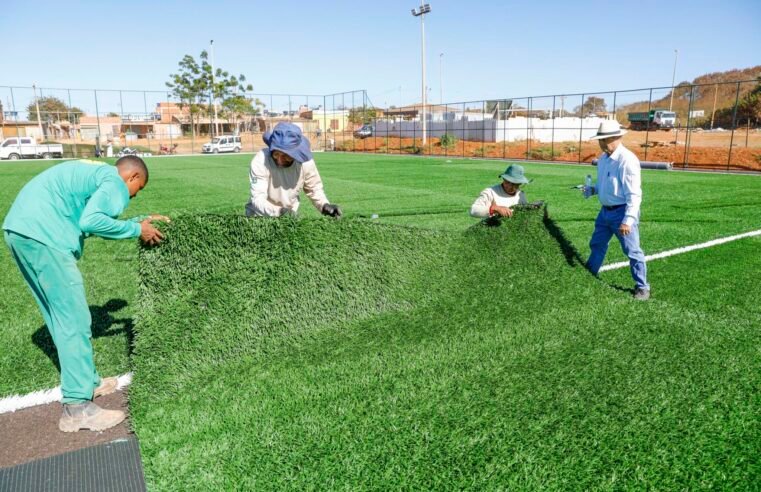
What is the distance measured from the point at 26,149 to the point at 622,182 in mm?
38976

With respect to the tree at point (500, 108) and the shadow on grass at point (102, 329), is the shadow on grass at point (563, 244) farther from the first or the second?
the tree at point (500, 108)

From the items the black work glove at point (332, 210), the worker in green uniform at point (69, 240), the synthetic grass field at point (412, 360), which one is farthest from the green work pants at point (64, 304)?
the black work glove at point (332, 210)

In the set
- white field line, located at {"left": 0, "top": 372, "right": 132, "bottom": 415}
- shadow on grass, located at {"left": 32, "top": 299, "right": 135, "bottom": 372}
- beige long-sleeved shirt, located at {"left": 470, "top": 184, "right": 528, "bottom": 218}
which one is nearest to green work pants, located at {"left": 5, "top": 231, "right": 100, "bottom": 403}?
white field line, located at {"left": 0, "top": 372, "right": 132, "bottom": 415}

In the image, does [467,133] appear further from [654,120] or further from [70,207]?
[70,207]

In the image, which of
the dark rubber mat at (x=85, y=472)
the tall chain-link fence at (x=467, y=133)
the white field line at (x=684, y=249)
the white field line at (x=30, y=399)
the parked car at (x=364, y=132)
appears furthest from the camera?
the parked car at (x=364, y=132)

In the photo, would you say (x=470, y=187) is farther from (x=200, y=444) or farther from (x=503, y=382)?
(x=200, y=444)

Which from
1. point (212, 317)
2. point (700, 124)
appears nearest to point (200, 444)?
point (212, 317)

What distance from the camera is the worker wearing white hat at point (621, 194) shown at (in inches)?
198

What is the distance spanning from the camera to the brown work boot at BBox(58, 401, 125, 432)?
323cm

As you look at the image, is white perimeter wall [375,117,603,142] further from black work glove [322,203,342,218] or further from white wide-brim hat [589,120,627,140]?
black work glove [322,203,342,218]

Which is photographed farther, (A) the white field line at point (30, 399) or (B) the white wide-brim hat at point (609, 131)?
(B) the white wide-brim hat at point (609, 131)

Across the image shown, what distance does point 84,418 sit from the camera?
10.6ft

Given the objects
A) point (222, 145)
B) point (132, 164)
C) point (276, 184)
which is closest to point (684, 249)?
point (276, 184)

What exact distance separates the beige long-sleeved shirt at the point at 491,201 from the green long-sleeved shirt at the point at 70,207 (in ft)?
10.2
